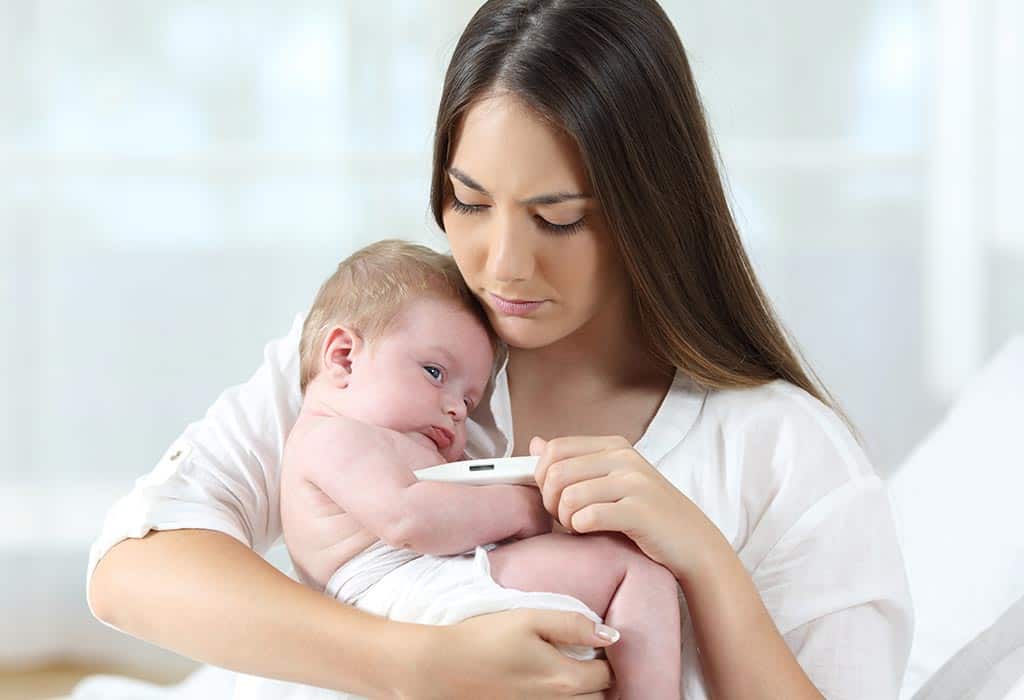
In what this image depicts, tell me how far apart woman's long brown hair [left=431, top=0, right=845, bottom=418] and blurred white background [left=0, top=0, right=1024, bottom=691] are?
1.46 metres

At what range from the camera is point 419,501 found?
1.30 meters

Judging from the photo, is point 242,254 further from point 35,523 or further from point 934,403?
point 934,403

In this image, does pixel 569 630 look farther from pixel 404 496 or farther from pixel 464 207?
pixel 464 207

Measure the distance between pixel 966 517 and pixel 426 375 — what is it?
961 mm

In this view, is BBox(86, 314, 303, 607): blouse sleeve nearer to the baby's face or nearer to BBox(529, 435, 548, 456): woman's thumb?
the baby's face

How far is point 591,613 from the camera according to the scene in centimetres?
125

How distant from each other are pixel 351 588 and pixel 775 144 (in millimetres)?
1980

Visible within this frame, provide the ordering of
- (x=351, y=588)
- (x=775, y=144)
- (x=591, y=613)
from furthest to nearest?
(x=775, y=144)
(x=351, y=588)
(x=591, y=613)

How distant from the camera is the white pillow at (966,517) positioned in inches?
71.5

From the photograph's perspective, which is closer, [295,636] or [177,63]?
[295,636]

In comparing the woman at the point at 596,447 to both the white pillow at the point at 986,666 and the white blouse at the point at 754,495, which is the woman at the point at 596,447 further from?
the white pillow at the point at 986,666

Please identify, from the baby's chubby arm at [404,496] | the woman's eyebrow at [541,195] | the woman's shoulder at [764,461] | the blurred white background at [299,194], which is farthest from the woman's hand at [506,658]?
the blurred white background at [299,194]

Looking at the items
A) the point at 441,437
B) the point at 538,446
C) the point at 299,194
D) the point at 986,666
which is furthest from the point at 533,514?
the point at 299,194

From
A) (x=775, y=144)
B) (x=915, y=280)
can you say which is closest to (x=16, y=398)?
(x=775, y=144)
